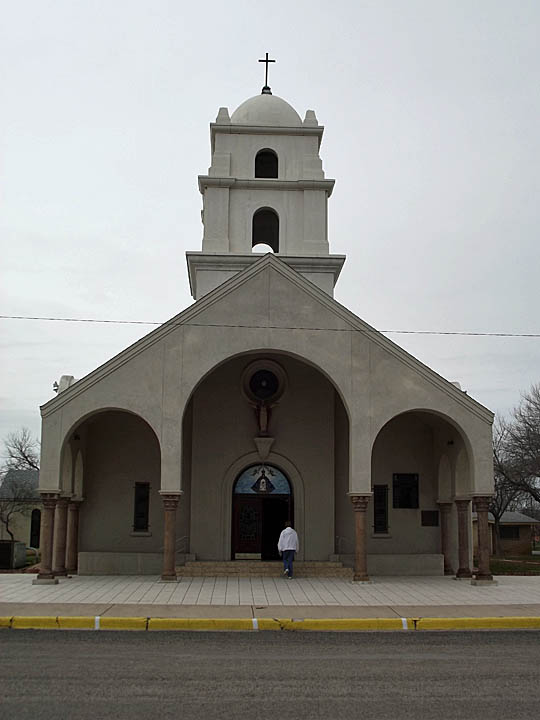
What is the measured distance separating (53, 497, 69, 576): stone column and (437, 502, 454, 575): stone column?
11.3 meters

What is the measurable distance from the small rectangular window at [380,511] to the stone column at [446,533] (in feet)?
5.52

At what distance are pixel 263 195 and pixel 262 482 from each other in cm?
987

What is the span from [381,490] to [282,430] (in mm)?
3705

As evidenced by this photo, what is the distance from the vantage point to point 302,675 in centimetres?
1147

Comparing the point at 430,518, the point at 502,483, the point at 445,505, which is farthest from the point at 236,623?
the point at 502,483

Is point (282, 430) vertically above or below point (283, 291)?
below

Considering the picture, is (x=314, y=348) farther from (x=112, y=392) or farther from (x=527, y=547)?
(x=527, y=547)

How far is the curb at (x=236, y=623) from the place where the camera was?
15.5m

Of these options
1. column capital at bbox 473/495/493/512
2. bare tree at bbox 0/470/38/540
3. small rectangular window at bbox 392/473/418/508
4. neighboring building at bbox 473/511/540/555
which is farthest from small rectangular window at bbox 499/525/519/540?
column capital at bbox 473/495/493/512

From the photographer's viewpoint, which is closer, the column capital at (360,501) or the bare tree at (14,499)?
the column capital at (360,501)

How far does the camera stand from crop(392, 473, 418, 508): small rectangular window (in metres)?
27.3

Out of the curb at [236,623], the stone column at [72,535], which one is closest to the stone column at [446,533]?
the curb at [236,623]

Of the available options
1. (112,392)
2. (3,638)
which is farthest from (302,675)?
(112,392)

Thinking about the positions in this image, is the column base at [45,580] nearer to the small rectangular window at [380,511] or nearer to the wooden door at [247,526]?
the wooden door at [247,526]
